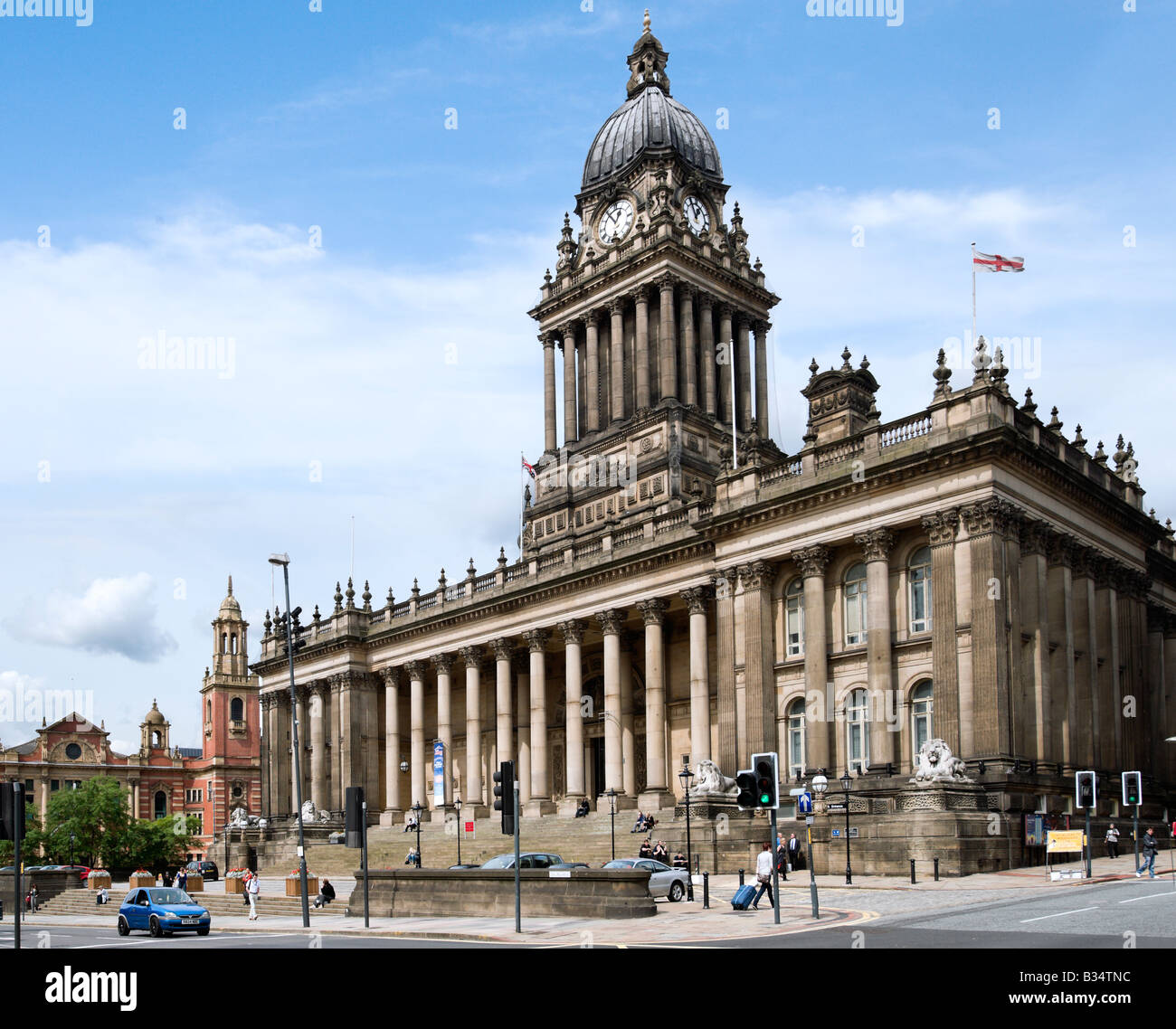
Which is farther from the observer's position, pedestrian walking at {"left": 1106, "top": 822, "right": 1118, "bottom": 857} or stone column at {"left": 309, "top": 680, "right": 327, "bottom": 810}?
stone column at {"left": 309, "top": 680, "right": 327, "bottom": 810}

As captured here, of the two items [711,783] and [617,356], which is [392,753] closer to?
[617,356]

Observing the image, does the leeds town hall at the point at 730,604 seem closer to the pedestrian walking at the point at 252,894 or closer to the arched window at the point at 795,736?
the arched window at the point at 795,736

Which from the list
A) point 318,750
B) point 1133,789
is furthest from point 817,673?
point 318,750

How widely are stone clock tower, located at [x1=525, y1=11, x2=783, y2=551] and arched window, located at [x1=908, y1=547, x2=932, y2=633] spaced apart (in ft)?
73.5

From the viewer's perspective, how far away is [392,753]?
79.4 m

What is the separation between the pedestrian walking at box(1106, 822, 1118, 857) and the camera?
4703 cm

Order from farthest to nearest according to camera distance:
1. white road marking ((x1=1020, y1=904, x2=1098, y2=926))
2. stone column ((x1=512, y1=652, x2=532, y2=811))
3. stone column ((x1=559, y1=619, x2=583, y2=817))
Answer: stone column ((x1=512, y1=652, x2=532, y2=811))
stone column ((x1=559, y1=619, x2=583, y2=817))
white road marking ((x1=1020, y1=904, x2=1098, y2=926))

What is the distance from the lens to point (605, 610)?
213ft

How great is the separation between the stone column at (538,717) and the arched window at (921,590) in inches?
954

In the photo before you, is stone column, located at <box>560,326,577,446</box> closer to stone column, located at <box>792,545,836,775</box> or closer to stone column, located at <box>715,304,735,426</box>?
stone column, located at <box>715,304,735,426</box>

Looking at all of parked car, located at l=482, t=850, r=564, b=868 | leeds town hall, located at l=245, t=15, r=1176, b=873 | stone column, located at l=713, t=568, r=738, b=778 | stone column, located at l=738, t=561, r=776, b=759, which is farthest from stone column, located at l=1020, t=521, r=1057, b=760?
parked car, located at l=482, t=850, r=564, b=868

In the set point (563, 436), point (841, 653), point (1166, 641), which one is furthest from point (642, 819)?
point (563, 436)
